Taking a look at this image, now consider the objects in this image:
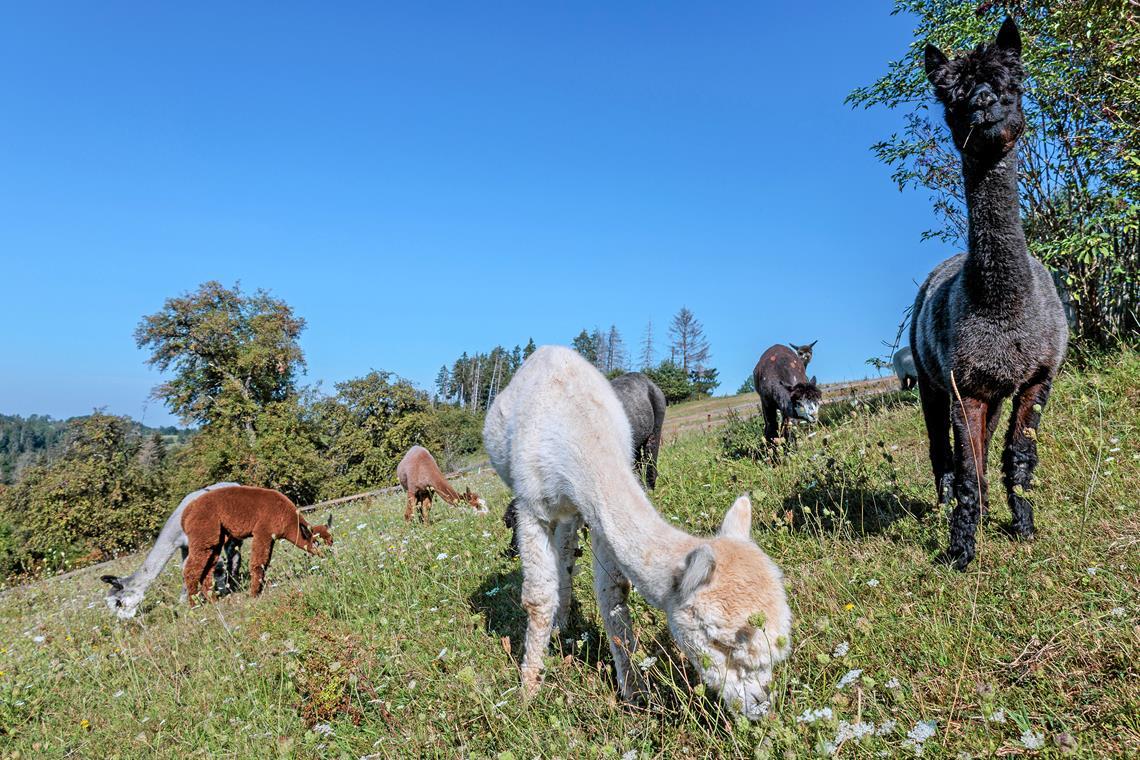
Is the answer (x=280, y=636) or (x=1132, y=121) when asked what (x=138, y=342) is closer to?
(x=280, y=636)

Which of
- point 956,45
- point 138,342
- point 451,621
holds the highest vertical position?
point 138,342

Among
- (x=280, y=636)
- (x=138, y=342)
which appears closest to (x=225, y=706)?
(x=280, y=636)

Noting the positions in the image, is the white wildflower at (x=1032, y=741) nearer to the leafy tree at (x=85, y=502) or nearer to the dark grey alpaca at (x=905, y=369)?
the dark grey alpaca at (x=905, y=369)

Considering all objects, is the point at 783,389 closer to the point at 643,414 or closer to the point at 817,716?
the point at 643,414

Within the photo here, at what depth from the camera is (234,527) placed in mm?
9117

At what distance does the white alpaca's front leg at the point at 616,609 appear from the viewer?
326 cm

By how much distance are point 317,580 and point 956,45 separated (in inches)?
566

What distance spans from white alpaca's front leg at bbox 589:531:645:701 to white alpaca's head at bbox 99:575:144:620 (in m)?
8.98

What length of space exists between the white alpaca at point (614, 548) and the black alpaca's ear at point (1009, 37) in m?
3.48

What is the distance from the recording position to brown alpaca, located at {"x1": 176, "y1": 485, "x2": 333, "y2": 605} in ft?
28.7

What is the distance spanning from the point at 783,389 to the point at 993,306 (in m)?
6.46

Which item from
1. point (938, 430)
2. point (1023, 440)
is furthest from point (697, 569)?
point (938, 430)

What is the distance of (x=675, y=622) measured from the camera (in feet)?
8.63

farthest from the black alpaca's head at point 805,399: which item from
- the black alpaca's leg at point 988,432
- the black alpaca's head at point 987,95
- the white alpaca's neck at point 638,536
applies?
the white alpaca's neck at point 638,536
